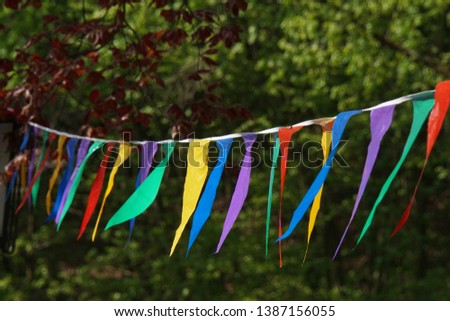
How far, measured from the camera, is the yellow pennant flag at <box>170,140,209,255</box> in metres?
2.32

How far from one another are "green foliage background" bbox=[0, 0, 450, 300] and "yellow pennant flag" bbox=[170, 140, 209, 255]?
4.07m

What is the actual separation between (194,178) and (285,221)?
543 centimetres

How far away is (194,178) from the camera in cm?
235

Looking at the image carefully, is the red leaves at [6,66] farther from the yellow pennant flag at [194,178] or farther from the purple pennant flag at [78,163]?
the yellow pennant flag at [194,178]

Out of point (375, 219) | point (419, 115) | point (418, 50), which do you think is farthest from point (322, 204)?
point (419, 115)

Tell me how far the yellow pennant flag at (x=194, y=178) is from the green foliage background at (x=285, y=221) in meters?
4.07

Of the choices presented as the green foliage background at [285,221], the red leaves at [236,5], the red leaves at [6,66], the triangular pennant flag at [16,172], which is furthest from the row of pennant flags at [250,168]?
the green foliage background at [285,221]

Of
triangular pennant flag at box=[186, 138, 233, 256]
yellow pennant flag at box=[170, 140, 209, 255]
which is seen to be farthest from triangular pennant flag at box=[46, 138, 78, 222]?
triangular pennant flag at box=[186, 138, 233, 256]

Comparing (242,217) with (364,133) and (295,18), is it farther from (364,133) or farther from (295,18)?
(295,18)

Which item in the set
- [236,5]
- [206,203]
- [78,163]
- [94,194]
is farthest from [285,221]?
[206,203]

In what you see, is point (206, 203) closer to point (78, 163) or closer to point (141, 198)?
A: point (141, 198)

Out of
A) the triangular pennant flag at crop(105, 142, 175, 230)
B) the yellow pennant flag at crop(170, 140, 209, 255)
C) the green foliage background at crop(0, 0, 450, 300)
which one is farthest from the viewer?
the green foliage background at crop(0, 0, 450, 300)

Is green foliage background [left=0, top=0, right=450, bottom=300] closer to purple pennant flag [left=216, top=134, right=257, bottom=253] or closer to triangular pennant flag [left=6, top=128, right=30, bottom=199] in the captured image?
triangular pennant flag [left=6, top=128, right=30, bottom=199]

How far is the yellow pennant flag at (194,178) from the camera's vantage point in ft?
7.61
